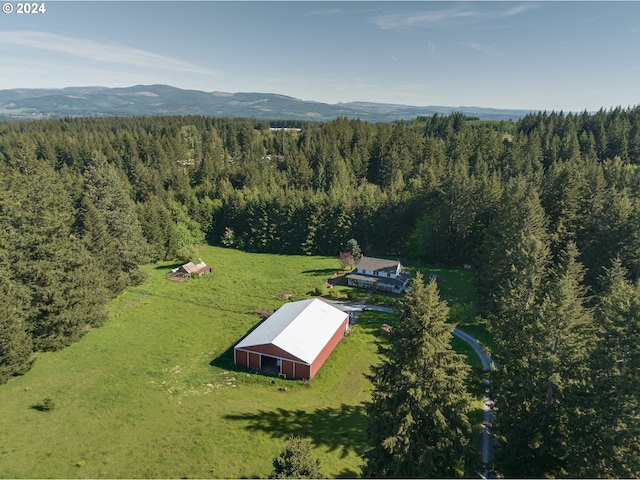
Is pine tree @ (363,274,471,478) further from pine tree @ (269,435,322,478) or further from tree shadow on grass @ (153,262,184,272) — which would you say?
tree shadow on grass @ (153,262,184,272)

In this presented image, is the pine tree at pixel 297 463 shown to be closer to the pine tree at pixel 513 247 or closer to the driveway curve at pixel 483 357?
the driveway curve at pixel 483 357

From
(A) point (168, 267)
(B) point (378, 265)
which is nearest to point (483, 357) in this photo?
(B) point (378, 265)

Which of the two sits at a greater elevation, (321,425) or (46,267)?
(46,267)

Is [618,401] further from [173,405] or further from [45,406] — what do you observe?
[45,406]

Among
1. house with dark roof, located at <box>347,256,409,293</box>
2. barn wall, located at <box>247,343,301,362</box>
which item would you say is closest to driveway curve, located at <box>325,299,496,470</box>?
house with dark roof, located at <box>347,256,409,293</box>

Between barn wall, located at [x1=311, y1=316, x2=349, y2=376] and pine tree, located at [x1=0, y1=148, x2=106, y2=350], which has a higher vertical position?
pine tree, located at [x1=0, y1=148, x2=106, y2=350]

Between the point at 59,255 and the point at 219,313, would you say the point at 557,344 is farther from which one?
the point at 59,255

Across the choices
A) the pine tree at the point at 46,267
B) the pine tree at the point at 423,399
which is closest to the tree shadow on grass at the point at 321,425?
the pine tree at the point at 423,399
